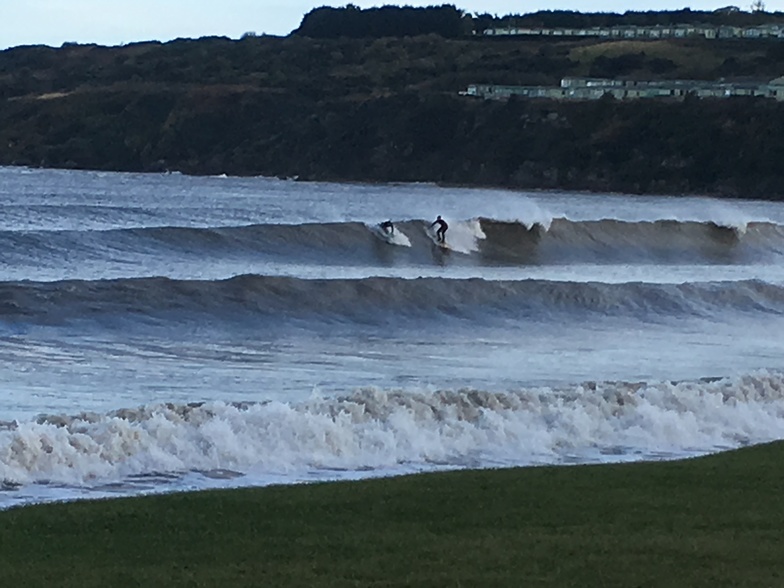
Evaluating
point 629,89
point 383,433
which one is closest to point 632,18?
point 629,89

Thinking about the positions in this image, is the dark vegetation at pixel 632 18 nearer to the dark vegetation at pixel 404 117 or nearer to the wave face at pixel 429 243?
the dark vegetation at pixel 404 117

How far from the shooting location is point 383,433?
535 inches

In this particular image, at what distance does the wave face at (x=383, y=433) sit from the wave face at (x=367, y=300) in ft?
32.7

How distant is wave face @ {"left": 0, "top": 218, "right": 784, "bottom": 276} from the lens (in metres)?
38.8

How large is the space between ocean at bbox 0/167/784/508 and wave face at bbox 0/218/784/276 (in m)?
0.14

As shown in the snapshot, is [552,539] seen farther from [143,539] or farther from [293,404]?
[293,404]

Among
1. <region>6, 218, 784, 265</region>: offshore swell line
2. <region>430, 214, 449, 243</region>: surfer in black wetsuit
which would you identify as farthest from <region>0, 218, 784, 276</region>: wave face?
<region>430, 214, 449, 243</region>: surfer in black wetsuit

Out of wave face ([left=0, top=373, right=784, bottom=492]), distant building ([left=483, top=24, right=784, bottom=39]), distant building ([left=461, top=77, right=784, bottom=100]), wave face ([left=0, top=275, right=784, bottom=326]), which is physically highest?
distant building ([left=483, top=24, right=784, bottom=39])

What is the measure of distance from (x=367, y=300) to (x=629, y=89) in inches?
3691

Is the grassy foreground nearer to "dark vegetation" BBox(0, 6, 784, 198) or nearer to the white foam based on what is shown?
the white foam

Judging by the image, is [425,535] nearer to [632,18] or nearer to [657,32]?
[657,32]

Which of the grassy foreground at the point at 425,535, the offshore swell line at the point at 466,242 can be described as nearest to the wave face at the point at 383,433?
the grassy foreground at the point at 425,535

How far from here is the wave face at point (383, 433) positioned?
1209cm

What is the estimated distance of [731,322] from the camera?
2739cm
